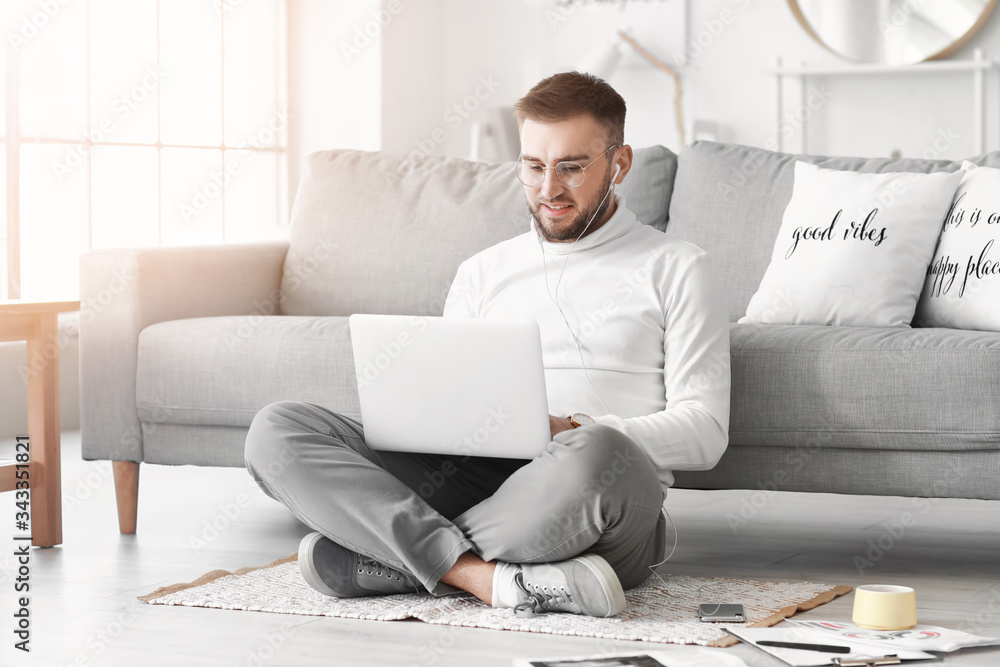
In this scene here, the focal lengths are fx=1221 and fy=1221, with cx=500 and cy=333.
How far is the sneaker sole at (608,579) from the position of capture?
1.69 meters

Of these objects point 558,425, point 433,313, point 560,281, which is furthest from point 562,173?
point 433,313

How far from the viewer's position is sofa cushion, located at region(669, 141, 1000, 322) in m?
2.64

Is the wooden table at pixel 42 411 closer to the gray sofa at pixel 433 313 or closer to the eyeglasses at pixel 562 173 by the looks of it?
the gray sofa at pixel 433 313

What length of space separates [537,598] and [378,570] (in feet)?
0.87

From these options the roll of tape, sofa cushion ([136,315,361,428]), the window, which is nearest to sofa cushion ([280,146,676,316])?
sofa cushion ([136,315,361,428])

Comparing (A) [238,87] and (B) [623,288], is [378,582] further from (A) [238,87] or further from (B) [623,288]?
(A) [238,87]

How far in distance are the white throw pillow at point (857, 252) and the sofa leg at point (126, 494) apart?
50.9 inches

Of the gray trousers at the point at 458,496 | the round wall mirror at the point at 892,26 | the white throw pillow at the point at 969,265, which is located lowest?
the gray trousers at the point at 458,496

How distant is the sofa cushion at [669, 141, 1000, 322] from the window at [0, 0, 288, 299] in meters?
1.97

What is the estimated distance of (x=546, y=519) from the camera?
65.9 inches

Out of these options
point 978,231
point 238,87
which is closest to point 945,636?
point 978,231

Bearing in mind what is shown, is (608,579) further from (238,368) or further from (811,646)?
(238,368)

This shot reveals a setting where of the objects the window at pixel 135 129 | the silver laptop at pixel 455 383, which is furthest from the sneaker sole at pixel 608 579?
the window at pixel 135 129

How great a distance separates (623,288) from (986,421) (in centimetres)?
62
